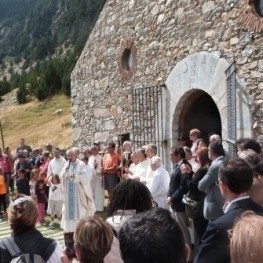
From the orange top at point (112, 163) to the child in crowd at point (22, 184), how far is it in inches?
75.1

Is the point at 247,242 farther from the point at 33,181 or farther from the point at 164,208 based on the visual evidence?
the point at 33,181

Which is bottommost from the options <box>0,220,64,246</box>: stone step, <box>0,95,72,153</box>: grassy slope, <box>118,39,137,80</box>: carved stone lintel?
<box>0,95,72,153</box>: grassy slope

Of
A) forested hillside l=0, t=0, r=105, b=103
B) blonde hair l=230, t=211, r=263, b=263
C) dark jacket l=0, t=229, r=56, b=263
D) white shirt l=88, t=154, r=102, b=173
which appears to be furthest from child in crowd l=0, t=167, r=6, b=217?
forested hillside l=0, t=0, r=105, b=103

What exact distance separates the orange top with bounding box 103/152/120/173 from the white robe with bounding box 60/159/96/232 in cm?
196

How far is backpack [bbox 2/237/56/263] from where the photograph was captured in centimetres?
339

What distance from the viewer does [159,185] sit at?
7.25 meters

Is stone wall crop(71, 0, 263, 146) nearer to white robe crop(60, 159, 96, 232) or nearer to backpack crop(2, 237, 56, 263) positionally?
white robe crop(60, 159, 96, 232)

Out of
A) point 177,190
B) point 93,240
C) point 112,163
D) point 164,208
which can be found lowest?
point 112,163

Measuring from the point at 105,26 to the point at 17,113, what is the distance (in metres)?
31.0

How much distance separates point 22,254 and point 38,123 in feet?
116

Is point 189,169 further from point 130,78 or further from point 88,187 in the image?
point 130,78

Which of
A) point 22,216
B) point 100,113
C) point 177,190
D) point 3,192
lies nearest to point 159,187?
point 177,190

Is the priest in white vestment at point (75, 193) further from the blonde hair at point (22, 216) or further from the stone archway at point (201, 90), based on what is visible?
the blonde hair at point (22, 216)

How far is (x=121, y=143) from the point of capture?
1179 centimetres
